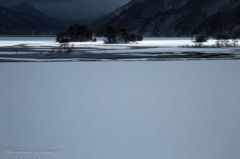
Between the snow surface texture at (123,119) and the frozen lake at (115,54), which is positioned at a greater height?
the frozen lake at (115,54)

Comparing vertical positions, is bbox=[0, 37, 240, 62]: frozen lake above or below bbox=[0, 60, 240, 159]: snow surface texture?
above

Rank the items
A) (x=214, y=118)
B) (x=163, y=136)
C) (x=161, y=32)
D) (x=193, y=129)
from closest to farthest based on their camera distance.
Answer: (x=163, y=136) < (x=193, y=129) < (x=214, y=118) < (x=161, y=32)

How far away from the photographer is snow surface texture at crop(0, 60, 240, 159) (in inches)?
240

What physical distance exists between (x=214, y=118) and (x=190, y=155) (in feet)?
8.92

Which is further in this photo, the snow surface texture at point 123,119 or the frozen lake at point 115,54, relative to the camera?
the frozen lake at point 115,54

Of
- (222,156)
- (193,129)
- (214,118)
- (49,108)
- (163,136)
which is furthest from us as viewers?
(49,108)

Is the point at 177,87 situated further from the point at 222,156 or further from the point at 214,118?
the point at 222,156

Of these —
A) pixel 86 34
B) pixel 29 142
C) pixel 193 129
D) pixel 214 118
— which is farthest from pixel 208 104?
pixel 86 34

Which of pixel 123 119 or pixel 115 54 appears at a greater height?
pixel 115 54

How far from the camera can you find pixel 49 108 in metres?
9.41

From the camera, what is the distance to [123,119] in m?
8.18

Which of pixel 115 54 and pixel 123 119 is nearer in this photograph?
pixel 123 119

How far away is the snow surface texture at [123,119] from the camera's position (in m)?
6.10

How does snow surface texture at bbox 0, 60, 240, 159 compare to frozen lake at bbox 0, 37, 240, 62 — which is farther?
frozen lake at bbox 0, 37, 240, 62
